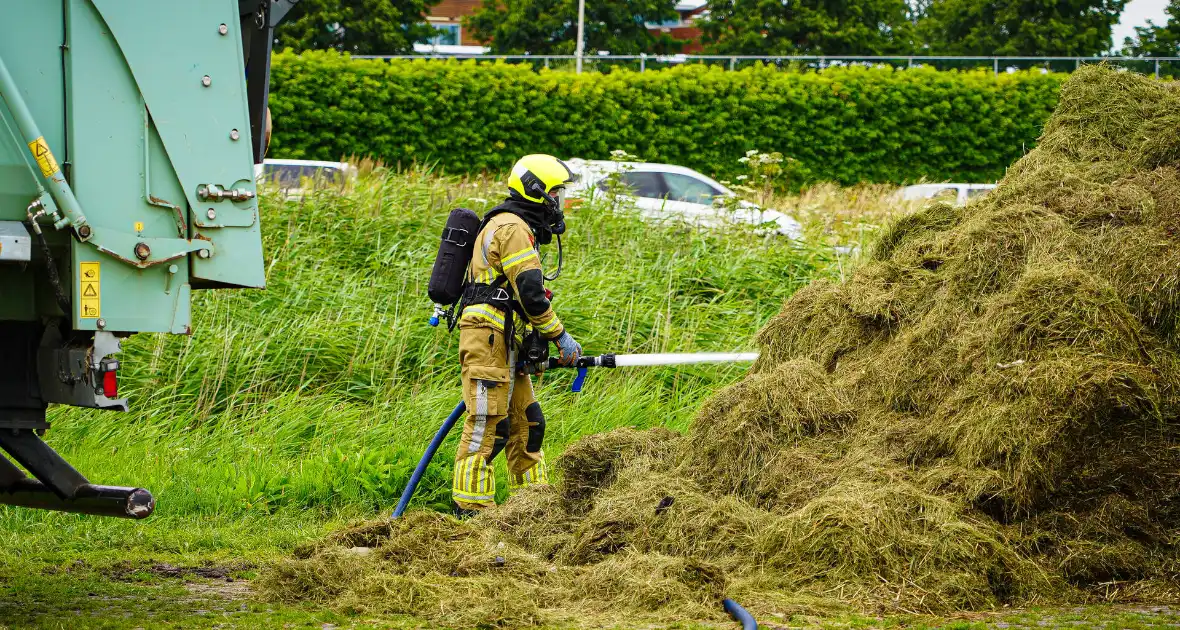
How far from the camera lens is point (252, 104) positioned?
16.8 feet

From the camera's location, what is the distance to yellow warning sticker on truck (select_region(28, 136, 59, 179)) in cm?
422

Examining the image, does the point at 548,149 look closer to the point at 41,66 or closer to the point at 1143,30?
the point at 41,66

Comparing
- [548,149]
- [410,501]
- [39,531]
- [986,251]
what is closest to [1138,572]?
[986,251]

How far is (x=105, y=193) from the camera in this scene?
14.4 ft

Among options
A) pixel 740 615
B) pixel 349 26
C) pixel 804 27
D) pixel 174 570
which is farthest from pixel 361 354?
pixel 804 27

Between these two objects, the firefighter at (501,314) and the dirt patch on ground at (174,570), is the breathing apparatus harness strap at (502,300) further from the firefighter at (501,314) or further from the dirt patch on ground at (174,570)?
the dirt patch on ground at (174,570)

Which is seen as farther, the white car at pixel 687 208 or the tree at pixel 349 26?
the tree at pixel 349 26

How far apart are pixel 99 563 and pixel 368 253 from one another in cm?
529

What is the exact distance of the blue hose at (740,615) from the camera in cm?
453

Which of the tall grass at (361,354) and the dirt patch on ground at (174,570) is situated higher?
the tall grass at (361,354)

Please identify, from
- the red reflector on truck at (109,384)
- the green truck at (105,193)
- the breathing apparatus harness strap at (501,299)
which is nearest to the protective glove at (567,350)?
the breathing apparatus harness strap at (501,299)

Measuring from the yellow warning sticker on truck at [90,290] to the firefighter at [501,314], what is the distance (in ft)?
8.42

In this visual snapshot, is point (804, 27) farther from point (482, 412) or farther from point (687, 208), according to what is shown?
point (482, 412)

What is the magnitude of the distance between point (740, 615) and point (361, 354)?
208 inches
